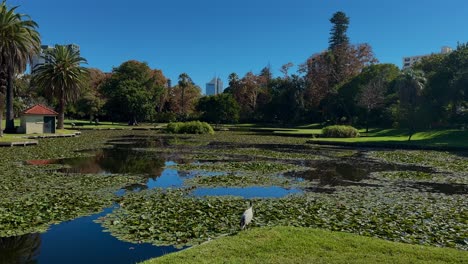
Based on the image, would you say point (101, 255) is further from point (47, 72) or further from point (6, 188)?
point (47, 72)

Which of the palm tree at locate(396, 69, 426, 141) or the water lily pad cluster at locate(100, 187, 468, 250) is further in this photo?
the palm tree at locate(396, 69, 426, 141)

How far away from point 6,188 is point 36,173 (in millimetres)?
4534

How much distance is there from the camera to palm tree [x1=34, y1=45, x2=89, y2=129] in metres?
57.5

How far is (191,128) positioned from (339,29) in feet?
226

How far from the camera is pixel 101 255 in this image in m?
9.72

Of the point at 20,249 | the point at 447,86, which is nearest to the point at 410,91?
the point at 447,86

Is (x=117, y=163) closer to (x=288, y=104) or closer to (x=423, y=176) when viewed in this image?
(x=423, y=176)

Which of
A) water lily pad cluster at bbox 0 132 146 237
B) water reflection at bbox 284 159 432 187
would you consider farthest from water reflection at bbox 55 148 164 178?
water reflection at bbox 284 159 432 187

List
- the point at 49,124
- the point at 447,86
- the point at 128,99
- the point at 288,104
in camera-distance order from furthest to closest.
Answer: the point at 288,104, the point at 128,99, the point at 447,86, the point at 49,124

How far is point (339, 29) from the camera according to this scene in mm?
115188

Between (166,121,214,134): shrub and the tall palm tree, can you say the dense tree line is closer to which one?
the tall palm tree

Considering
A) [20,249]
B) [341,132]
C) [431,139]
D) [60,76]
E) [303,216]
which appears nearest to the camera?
[20,249]

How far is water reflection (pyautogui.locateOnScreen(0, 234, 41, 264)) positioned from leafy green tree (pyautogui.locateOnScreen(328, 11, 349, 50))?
4420 inches

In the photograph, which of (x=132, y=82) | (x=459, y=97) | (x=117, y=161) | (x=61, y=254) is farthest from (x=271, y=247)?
(x=132, y=82)
